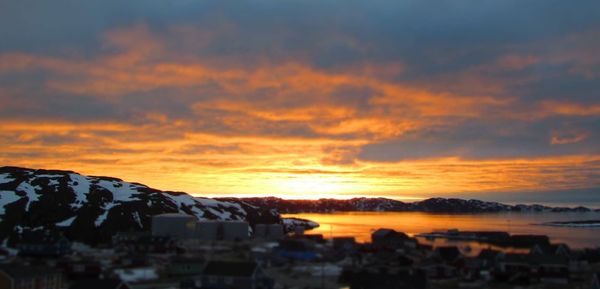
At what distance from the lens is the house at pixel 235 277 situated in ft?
108

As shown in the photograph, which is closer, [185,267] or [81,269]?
[81,269]

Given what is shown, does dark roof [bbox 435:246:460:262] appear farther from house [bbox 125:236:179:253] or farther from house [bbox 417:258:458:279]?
house [bbox 125:236:179:253]

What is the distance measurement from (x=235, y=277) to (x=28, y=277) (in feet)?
38.8

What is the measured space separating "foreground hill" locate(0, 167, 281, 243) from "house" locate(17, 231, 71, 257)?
7.96 meters

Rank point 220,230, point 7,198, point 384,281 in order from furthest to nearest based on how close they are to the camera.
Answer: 1. point 7,198
2. point 220,230
3. point 384,281

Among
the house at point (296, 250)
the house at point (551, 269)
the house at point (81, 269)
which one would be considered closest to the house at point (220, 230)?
the house at point (296, 250)

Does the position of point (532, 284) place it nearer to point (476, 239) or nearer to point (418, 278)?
point (418, 278)

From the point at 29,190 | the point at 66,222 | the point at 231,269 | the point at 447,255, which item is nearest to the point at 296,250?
the point at 231,269

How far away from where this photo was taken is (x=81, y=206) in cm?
7838

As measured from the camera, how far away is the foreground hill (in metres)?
69.0

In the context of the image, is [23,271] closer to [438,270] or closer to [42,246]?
[42,246]

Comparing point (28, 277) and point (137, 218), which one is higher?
point (137, 218)

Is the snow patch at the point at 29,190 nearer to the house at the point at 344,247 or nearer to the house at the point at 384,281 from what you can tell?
the house at the point at 344,247

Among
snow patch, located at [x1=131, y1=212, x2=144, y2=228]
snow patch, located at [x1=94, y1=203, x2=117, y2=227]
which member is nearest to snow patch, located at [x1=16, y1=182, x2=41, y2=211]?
snow patch, located at [x1=94, y1=203, x2=117, y2=227]
